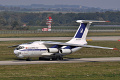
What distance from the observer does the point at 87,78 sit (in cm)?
2805

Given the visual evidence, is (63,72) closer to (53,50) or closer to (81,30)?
(53,50)

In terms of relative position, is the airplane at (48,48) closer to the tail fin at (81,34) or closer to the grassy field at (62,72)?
the tail fin at (81,34)

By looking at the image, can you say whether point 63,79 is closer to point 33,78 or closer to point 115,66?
point 33,78

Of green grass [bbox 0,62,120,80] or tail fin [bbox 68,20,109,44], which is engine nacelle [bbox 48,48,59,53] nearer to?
tail fin [bbox 68,20,109,44]

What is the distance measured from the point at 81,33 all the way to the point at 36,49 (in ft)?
21.8

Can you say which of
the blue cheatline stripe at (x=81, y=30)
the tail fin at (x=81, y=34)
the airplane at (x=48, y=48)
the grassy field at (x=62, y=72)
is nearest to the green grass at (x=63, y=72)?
the grassy field at (x=62, y=72)

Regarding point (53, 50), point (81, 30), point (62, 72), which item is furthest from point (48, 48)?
point (62, 72)

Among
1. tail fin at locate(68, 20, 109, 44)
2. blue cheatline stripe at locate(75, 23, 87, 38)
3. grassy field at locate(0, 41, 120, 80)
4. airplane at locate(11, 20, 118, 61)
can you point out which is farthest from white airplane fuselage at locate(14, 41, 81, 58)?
grassy field at locate(0, 41, 120, 80)

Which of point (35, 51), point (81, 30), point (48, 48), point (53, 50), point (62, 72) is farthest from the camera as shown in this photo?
point (81, 30)

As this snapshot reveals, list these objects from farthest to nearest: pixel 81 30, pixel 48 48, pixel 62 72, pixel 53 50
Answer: pixel 81 30
pixel 48 48
pixel 53 50
pixel 62 72

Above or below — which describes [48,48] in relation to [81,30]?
below

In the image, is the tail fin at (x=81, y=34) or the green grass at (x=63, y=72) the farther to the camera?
the tail fin at (x=81, y=34)

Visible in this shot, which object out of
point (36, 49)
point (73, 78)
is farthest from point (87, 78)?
point (36, 49)

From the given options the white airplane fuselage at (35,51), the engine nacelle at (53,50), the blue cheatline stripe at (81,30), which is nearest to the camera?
the white airplane fuselage at (35,51)
